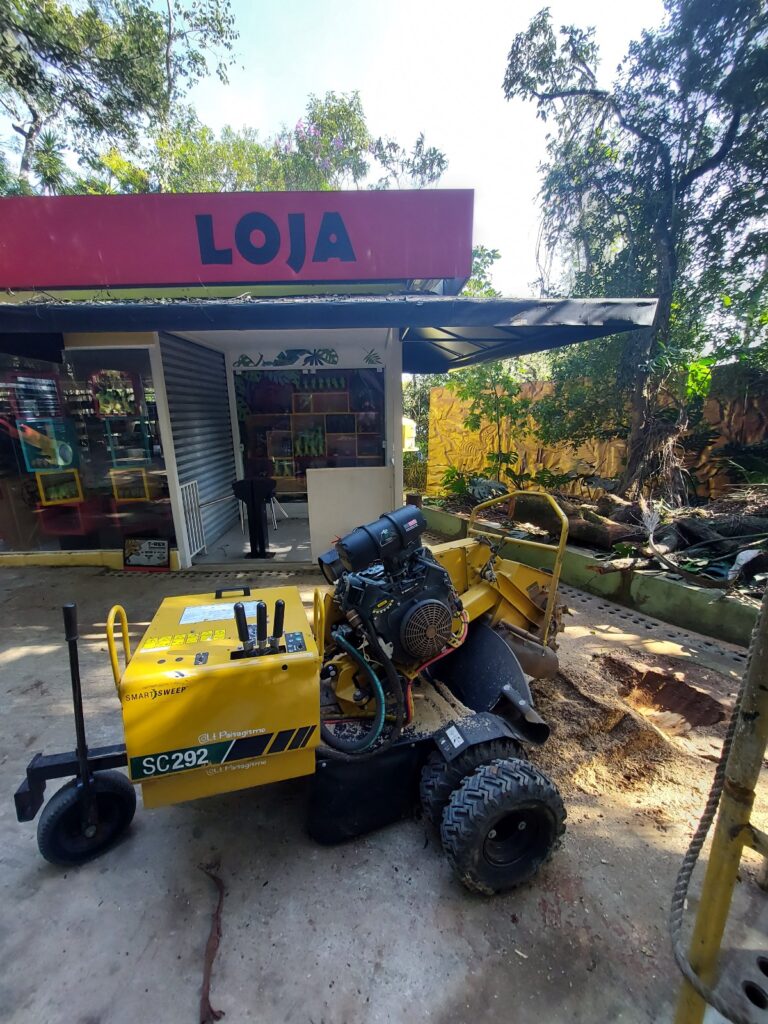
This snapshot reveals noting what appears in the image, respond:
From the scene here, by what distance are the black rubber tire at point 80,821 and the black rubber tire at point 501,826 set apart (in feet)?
4.62

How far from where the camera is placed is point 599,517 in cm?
551

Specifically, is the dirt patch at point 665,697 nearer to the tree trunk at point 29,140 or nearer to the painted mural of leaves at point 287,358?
the painted mural of leaves at point 287,358

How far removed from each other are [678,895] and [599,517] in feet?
16.1

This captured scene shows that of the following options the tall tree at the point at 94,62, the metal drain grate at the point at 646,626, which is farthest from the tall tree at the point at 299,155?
the metal drain grate at the point at 646,626

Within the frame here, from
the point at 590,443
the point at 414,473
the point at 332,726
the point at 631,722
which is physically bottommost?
the point at 631,722

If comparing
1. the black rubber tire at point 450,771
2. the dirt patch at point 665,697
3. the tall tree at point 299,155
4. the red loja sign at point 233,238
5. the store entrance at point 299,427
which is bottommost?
the dirt patch at point 665,697

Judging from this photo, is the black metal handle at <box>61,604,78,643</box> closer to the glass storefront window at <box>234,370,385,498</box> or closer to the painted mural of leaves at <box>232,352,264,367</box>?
the glass storefront window at <box>234,370,385,498</box>

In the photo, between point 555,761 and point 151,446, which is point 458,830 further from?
point 151,446

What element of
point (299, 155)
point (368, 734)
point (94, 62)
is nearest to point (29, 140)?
point (94, 62)

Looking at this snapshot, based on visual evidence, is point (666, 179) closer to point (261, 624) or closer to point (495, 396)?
point (495, 396)

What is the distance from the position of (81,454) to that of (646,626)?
651 cm

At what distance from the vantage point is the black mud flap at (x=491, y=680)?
2.16 m

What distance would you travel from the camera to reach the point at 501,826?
6.13 feet

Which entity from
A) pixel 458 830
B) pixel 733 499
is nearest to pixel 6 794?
pixel 458 830
